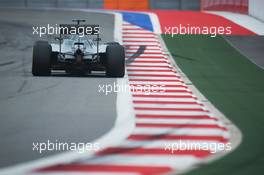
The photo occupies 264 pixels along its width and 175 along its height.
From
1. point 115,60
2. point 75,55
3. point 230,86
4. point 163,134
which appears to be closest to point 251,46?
point 230,86

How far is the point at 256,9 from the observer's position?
138 ft

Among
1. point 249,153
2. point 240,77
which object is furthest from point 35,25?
point 249,153

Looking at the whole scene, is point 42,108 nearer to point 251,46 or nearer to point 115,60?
point 115,60

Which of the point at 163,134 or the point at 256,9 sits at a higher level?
the point at 163,134

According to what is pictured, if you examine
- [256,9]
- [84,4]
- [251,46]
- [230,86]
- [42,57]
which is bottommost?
[84,4]

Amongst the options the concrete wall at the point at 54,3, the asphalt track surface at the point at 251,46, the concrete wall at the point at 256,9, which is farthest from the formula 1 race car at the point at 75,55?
the concrete wall at the point at 54,3

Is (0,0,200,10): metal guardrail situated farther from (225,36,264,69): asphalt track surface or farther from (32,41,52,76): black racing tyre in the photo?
(32,41,52,76): black racing tyre

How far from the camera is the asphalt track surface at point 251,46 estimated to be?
99.2ft

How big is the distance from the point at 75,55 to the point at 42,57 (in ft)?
3.41

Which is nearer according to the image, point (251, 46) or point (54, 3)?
point (251, 46)

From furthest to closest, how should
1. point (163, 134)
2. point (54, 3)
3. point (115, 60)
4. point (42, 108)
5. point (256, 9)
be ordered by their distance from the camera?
1. point (54, 3)
2. point (256, 9)
3. point (115, 60)
4. point (42, 108)
5. point (163, 134)

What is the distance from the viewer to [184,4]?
52.2m

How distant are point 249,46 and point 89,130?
1894 cm

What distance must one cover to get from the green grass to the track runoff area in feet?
1.29
